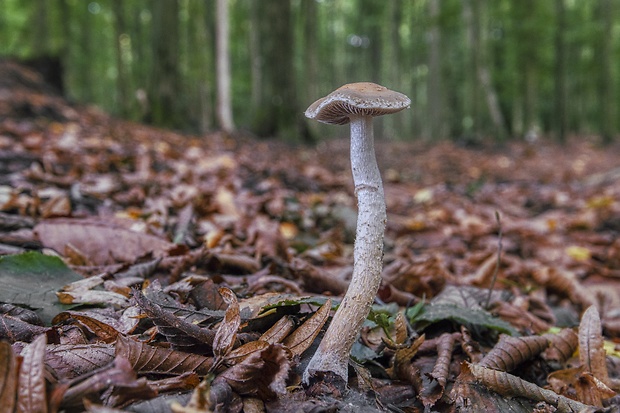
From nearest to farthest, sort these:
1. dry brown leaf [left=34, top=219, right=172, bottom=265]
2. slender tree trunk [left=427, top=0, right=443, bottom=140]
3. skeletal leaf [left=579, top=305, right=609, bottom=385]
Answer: skeletal leaf [left=579, top=305, right=609, bottom=385] → dry brown leaf [left=34, top=219, right=172, bottom=265] → slender tree trunk [left=427, top=0, right=443, bottom=140]

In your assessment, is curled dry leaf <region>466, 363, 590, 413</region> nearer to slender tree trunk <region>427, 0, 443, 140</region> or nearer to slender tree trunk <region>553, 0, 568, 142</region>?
slender tree trunk <region>427, 0, 443, 140</region>

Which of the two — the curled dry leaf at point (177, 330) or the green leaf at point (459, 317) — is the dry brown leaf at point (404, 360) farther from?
the curled dry leaf at point (177, 330)

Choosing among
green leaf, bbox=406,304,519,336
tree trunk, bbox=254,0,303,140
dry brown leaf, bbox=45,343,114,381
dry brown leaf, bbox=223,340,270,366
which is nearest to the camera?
dry brown leaf, bbox=45,343,114,381

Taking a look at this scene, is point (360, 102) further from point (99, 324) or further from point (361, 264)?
point (99, 324)

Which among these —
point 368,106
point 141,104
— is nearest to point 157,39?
point 141,104

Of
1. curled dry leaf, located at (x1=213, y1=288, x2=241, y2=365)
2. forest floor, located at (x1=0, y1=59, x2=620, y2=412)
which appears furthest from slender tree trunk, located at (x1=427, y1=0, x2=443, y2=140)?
curled dry leaf, located at (x1=213, y1=288, x2=241, y2=365)

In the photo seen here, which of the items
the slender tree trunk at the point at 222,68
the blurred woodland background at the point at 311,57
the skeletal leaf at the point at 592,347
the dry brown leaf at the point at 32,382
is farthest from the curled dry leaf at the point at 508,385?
the slender tree trunk at the point at 222,68
